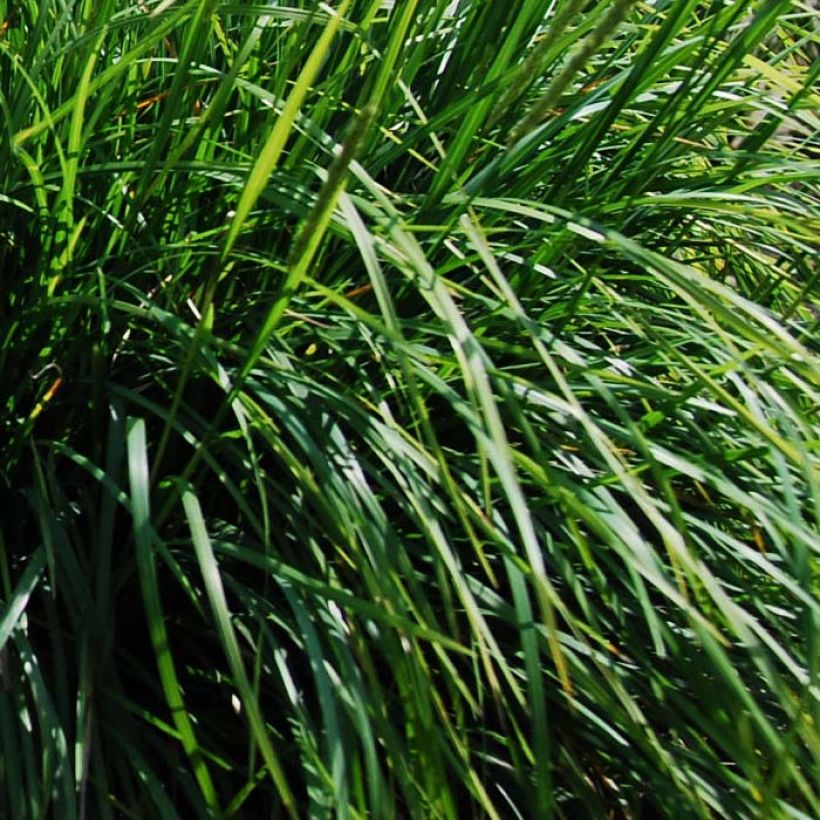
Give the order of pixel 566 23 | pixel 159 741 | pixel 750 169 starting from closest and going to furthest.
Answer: pixel 566 23 < pixel 159 741 < pixel 750 169

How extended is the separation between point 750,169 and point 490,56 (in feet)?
1.40

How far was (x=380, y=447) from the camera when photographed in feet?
4.75

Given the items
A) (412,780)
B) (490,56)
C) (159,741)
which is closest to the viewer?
(412,780)

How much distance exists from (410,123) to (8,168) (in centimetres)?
63

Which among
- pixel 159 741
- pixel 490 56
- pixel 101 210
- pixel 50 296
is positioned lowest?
pixel 159 741

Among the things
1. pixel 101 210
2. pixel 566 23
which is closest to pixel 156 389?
pixel 101 210

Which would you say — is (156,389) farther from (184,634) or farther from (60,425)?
(184,634)

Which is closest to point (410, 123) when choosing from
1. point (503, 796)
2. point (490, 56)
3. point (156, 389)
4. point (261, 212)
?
point (490, 56)

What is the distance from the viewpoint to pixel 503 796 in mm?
1670

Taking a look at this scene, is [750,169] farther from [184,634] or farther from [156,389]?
[184,634]

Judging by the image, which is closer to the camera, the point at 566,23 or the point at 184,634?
the point at 566,23

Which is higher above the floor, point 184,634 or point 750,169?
point 750,169

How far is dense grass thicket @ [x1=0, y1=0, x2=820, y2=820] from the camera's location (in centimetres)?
131

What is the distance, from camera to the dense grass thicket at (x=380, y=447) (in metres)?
1.31
